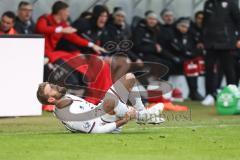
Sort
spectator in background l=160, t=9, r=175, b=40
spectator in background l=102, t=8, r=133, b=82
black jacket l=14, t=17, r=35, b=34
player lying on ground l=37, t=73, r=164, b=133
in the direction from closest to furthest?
player lying on ground l=37, t=73, r=164, b=133 → black jacket l=14, t=17, r=35, b=34 → spectator in background l=102, t=8, r=133, b=82 → spectator in background l=160, t=9, r=175, b=40

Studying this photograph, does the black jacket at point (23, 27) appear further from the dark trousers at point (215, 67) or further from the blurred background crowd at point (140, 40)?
the dark trousers at point (215, 67)

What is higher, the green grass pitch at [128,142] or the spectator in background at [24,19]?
the spectator in background at [24,19]

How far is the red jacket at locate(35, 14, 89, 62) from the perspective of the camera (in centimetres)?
1895

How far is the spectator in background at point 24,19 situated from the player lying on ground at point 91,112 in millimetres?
5631

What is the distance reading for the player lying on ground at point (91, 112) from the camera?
1328 centimetres

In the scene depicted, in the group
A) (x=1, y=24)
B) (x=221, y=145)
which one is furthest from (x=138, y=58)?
(x=221, y=145)

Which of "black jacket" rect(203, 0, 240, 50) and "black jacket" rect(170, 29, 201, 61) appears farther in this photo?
"black jacket" rect(170, 29, 201, 61)

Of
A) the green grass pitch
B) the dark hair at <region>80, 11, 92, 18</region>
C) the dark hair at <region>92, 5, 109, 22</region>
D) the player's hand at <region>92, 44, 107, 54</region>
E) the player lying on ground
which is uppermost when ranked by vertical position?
the dark hair at <region>92, 5, 109, 22</region>

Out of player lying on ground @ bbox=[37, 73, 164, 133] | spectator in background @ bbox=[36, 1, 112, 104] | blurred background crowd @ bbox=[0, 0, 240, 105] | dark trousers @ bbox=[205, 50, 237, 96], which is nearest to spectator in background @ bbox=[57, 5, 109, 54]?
blurred background crowd @ bbox=[0, 0, 240, 105]

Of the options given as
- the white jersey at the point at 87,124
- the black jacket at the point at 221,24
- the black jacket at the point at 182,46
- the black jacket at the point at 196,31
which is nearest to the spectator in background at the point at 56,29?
the black jacket at the point at 221,24

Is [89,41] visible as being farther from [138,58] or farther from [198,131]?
[198,131]

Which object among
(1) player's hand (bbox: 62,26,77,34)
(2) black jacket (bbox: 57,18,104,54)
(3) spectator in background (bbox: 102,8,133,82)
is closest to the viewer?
(1) player's hand (bbox: 62,26,77,34)

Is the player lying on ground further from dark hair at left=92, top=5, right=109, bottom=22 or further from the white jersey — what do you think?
dark hair at left=92, top=5, right=109, bottom=22

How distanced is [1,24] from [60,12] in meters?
1.71
